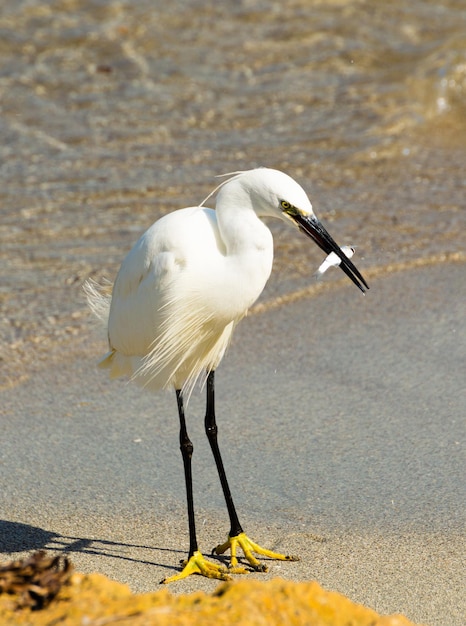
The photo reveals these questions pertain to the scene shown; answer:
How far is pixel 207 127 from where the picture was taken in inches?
324

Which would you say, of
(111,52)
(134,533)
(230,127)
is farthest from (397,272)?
(111,52)

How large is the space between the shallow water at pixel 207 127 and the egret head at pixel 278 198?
2.01 meters

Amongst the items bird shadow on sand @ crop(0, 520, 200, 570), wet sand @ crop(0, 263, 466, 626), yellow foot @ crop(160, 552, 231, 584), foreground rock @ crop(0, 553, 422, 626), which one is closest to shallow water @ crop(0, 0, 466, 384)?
wet sand @ crop(0, 263, 466, 626)

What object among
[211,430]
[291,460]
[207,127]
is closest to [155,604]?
[211,430]

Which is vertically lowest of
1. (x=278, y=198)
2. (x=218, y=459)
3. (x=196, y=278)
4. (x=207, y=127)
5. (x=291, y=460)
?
(x=291, y=460)

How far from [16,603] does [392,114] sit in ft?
23.5

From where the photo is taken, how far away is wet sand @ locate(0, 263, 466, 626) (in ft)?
10.0

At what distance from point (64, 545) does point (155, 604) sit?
1.42 m

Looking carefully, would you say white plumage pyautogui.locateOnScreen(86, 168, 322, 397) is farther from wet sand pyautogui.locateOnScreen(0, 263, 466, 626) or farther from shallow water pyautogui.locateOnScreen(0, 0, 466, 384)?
shallow water pyautogui.locateOnScreen(0, 0, 466, 384)

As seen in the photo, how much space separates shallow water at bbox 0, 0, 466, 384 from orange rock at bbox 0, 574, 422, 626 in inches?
104

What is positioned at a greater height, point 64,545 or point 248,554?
point 64,545

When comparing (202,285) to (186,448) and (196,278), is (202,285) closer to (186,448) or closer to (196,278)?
(196,278)

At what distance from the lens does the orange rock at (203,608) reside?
70.2 inches

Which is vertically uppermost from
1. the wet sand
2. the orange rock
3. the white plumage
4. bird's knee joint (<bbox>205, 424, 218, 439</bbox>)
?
the white plumage
